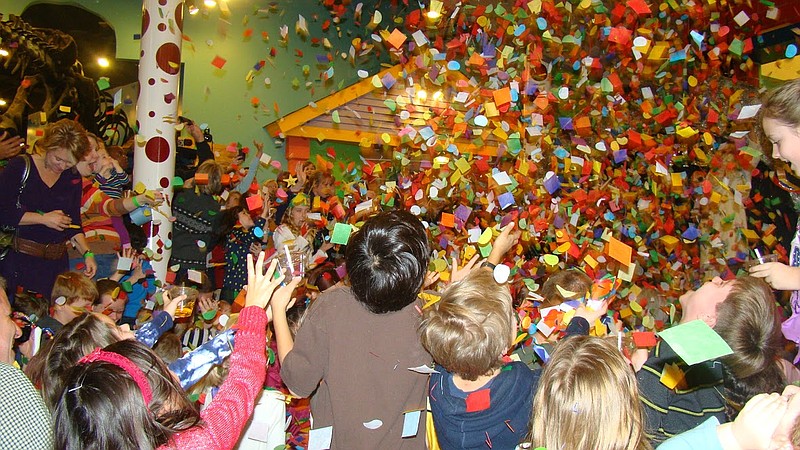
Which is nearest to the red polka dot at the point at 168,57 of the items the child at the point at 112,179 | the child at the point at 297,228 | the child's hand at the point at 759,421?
the child at the point at 112,179

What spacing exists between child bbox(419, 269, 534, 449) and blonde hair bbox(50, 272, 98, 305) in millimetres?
1896

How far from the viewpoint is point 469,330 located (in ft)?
5.29

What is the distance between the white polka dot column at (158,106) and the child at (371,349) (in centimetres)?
229

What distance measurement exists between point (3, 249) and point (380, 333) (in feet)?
→ 7.56

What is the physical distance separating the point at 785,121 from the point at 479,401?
3.94 ft

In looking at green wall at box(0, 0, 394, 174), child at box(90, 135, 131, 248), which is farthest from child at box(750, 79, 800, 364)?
green wall at box(0, 0, 394, 174)

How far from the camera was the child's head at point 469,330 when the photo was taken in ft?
5.28

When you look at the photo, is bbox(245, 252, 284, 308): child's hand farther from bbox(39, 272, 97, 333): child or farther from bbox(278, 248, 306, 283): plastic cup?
bbox(39, 272, 97, 333): child

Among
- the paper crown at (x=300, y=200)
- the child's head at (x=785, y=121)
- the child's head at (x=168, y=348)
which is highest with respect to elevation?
the child's head at (x=785, y=121)

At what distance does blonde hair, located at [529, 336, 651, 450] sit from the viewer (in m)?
1.25

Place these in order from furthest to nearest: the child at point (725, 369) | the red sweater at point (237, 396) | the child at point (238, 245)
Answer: the child at point (238, 245)
the child at point (725, 369)
the red sweater at point (237, 396)

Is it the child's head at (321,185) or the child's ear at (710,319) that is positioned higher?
the child's head at (321,185)

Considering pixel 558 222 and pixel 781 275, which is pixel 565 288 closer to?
pixel 781 275

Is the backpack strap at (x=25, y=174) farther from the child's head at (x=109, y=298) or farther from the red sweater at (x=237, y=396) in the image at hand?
the red sweater at (x=237, y=396)
